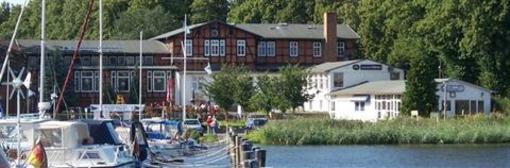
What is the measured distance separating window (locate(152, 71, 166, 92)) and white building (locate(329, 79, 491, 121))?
1770cm

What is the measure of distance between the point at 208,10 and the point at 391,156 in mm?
78262

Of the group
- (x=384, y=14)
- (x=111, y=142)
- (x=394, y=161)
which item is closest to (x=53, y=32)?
(x=384, y=14)

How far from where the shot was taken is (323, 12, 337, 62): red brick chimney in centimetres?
11429

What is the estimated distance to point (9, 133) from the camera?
35781 mm

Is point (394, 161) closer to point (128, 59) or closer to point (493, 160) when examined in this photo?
point (493, 160)

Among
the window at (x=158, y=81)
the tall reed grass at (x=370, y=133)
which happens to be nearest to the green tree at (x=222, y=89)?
the window at (x=158, y=81)

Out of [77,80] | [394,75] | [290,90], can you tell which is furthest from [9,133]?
[394,75]

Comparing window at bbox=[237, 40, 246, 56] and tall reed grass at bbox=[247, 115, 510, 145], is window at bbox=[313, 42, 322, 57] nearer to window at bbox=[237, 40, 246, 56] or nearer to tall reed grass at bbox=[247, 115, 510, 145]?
window at bbox=[237, 40, 246, 56]

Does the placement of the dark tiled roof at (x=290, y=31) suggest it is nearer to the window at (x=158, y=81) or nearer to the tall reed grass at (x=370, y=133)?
the window at (x=158, y=81)

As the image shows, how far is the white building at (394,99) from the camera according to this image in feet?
313

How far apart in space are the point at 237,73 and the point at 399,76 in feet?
55.5

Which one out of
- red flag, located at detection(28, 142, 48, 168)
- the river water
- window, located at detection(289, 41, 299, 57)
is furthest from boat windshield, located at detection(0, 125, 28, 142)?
window, located at detection(289, 41, 299, 57)

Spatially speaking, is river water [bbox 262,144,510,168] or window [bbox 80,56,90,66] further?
window [bbox 80,56,90,66]

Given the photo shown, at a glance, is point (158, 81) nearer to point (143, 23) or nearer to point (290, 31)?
point (290, 31)
